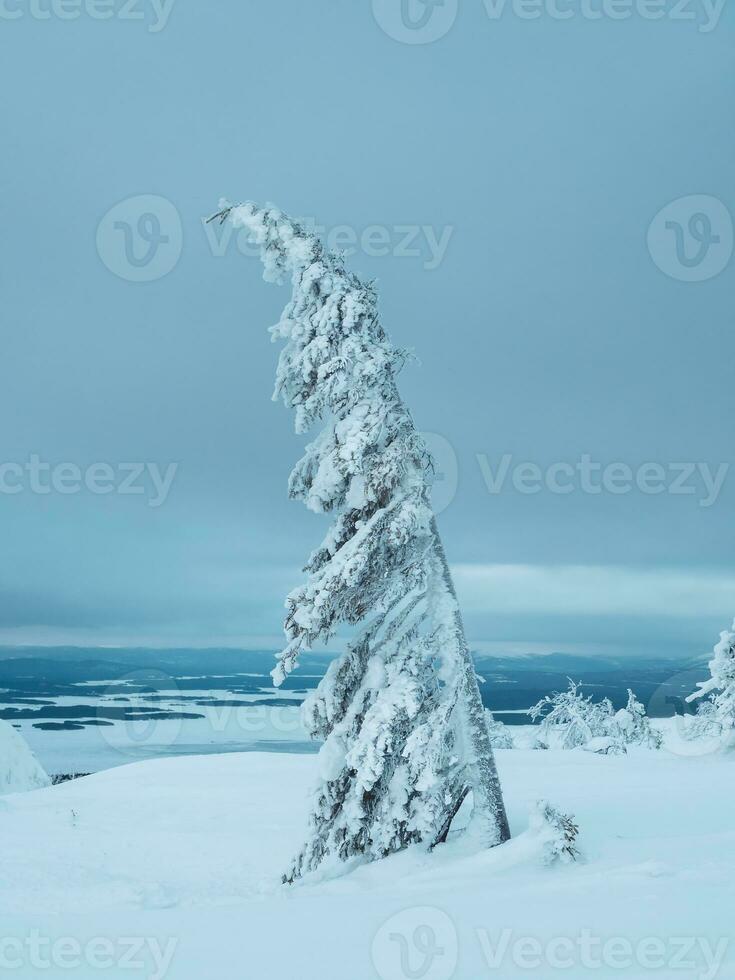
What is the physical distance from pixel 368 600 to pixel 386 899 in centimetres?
422

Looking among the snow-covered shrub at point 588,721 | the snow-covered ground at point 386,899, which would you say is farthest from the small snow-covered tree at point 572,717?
the snow-covered ground at point 386,899

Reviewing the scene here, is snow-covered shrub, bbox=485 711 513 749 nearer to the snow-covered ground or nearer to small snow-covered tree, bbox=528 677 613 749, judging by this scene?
small snow-covered tree, bbox=528 677 613 749

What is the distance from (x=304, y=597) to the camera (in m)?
11.8

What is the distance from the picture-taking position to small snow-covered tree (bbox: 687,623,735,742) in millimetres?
32062

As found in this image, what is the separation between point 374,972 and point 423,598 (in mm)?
Result: 6160

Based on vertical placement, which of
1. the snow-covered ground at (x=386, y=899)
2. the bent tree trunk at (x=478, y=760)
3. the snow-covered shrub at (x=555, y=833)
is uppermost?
the bent tree trunk at (x=478, y=760)

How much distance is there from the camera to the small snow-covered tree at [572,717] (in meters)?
42.8

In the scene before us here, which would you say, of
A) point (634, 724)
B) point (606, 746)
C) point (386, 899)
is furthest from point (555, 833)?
point (634, 724)

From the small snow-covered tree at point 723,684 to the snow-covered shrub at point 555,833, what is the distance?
2435cm

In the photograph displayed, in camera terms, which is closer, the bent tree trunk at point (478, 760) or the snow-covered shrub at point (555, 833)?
the snow-covered shrub at point (555, 833)

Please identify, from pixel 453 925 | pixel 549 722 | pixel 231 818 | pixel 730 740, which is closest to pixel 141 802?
pixel 231 818

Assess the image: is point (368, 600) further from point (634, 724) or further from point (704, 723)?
point (634, 724)

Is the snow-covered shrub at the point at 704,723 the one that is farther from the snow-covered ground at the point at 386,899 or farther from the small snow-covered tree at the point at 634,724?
the snow-covered ground at the point at 386,899

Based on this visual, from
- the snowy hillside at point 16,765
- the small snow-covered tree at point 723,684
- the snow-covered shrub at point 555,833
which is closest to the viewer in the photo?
the snow-covered shrub at point 555,833
